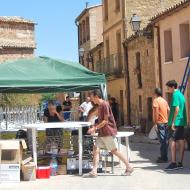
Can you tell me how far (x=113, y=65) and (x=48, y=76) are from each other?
1897cm

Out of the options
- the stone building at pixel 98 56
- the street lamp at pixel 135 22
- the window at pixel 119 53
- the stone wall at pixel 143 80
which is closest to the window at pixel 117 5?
the window at pixel 119 53

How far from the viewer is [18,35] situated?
164ft

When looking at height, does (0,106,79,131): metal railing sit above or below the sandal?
above

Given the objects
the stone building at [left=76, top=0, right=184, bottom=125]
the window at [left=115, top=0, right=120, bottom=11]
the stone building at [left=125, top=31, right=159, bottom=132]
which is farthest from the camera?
the window at [left=115, top=0, right=120, bottom=11]

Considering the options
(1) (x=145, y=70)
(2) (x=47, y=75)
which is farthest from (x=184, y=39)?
(2) (x=47, y=75)

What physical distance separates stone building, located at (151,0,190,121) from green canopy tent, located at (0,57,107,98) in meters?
7.08

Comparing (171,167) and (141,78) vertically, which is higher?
(141,78)

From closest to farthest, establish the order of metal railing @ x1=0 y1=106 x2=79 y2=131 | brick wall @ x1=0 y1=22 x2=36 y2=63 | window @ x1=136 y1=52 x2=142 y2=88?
window @ x1=136 y1=52 x2=142 y2=88 < metal railing @ x1=0 y1=106 x2=79 y2=131 < brick wall @ x1=0 y1=22 x2=36 y2=63

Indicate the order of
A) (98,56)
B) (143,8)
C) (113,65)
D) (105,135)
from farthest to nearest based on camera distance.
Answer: (98,56), (113,65), (143,8), (105,135)

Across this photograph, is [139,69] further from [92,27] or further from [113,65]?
[92,27]

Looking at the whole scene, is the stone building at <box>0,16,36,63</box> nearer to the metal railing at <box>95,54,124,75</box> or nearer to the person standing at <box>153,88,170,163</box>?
the metal railing at <box>95,54,124,75</box>

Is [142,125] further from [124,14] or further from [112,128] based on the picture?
[112,128]

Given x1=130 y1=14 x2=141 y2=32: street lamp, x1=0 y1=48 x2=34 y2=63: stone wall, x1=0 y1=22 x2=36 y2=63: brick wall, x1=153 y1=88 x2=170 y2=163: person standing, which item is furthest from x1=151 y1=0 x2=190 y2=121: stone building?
x1=0 y1=22 x2=36 y2=63: brick wall

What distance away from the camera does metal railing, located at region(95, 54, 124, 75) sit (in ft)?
94.9
